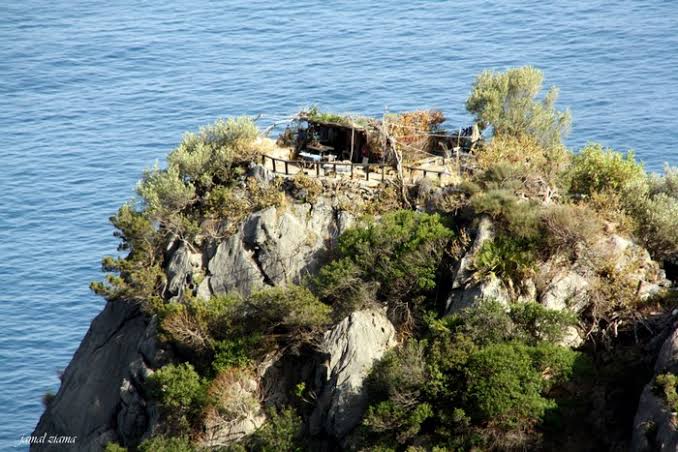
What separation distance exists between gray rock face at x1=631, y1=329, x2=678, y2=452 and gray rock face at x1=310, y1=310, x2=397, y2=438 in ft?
36.9

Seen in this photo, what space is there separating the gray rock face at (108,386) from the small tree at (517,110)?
21.4 m

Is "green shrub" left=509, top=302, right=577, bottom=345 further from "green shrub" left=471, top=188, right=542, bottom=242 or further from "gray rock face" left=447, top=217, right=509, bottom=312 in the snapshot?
"green shrub" left=471, top=188, right=542, bottom=242

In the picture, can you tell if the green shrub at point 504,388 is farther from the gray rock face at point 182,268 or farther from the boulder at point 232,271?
the gray rock face at point 182,268

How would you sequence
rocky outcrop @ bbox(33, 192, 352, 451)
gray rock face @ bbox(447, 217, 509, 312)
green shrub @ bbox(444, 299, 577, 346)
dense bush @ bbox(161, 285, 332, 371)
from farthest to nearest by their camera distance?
rocky outcrop @ bbox(33, 192, 352, 451) < dense bush @ bbox(161, 285, 332, 371) < gray rock face @ bbox(447, 217, 509, 312) < green shrub @ bbox(444, 299, 577, 346)

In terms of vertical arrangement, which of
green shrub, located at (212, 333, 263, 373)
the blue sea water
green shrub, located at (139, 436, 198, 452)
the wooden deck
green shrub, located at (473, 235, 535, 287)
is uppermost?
the wooden deck

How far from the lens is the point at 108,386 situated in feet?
160

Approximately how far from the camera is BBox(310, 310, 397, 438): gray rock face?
40188 mm

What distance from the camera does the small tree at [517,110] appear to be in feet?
171

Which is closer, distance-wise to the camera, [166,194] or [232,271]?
[232,271]

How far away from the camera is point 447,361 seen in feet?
127

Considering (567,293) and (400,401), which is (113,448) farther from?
(567,293)

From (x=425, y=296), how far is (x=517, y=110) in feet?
47.6

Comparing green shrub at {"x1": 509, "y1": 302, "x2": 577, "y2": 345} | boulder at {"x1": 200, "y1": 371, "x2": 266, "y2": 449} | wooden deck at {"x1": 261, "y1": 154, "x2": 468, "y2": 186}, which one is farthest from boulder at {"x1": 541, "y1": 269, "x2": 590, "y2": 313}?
boulder at {"x1": 200, "y1": 371, "x2": 266, "y2": 449}

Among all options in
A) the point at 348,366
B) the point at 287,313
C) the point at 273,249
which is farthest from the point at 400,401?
the point at 273,249
